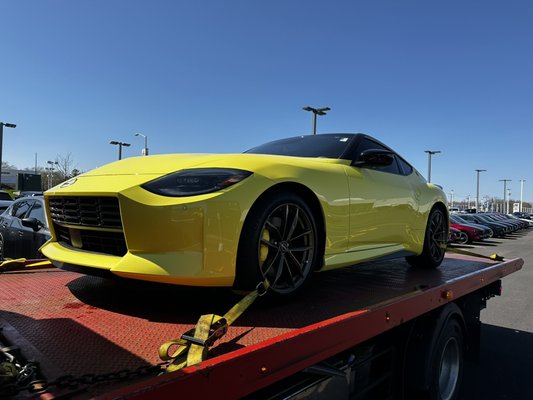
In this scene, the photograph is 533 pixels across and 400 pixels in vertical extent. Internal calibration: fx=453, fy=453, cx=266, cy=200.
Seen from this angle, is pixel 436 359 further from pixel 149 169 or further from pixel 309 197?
pixel 149 169

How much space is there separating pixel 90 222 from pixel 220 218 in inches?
30.8

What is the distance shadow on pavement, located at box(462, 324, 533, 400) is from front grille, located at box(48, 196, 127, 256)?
3411 millimetres

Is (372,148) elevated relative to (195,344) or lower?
elevated

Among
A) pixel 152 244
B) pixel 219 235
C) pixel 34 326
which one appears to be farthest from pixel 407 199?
pixel 34 326

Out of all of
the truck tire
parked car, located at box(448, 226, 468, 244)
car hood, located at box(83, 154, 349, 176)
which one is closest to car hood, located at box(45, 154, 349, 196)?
car hood, located at box(83, 154, 349, 176)

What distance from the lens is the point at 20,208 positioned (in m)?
7.64

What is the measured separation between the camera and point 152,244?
229 centimetres

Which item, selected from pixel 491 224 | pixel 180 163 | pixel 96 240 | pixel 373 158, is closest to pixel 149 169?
pixel 180 163

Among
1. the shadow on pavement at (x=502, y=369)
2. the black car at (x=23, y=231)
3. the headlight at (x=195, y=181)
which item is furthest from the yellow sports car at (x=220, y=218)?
the black car at (x=23, y=231)

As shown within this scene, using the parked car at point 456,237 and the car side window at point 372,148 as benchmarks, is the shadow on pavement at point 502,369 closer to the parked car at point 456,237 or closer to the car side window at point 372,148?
the parked car at point 456,237

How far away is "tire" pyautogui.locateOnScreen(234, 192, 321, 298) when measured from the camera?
8.16ft

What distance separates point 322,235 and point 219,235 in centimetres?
91

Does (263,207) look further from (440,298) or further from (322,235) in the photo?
(440,298)

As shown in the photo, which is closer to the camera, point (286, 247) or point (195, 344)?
point (195, 344)
